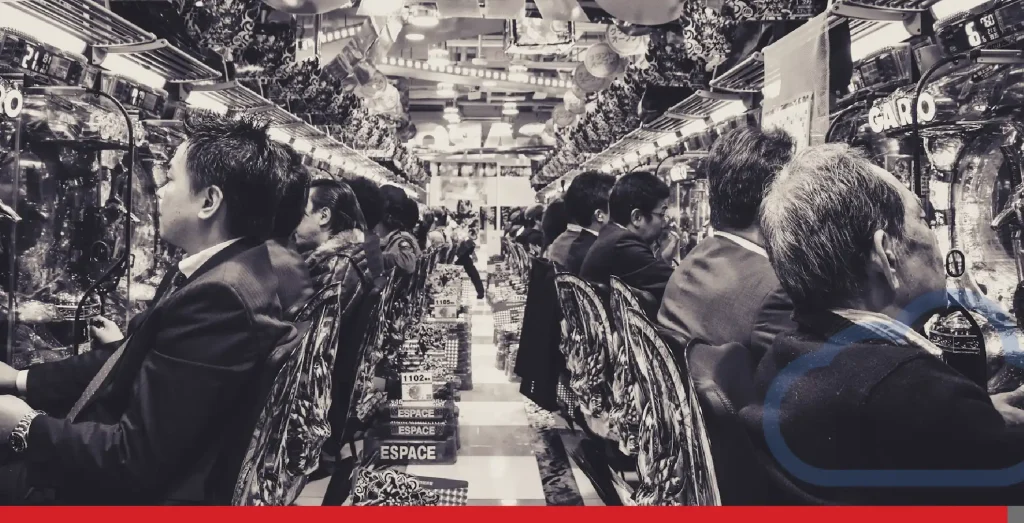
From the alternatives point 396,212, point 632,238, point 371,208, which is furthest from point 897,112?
point 396,212

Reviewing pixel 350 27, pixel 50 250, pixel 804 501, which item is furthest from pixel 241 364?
pixel 350 27

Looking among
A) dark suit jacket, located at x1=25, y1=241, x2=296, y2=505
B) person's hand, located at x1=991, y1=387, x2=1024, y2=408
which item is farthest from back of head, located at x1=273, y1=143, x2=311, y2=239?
person's hand, located at x1=991, y1=387, x2=1024, y2=408

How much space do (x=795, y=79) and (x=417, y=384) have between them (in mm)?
2389

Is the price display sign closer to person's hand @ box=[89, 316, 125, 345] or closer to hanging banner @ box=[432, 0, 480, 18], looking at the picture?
person's hand @ box=[89, 316, 125, 345]

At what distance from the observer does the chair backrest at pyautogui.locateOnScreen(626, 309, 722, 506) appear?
50.3 inches

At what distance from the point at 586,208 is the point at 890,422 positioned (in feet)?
12.7

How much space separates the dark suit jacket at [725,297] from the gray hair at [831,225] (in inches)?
17.8

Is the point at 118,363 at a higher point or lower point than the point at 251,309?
lower

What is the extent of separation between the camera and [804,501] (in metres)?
1.10

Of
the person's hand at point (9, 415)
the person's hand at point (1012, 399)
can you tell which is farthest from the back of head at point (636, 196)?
the person's hand at point (9, 415)

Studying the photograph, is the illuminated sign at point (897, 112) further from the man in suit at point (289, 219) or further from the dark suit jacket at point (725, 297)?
the man in suit at point (289, 219)

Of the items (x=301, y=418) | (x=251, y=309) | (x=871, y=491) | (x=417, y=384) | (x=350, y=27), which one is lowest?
(x=417, y=384)

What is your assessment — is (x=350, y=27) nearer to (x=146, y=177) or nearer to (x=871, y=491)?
(x=146, y=177)

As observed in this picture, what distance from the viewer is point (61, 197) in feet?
10.1
